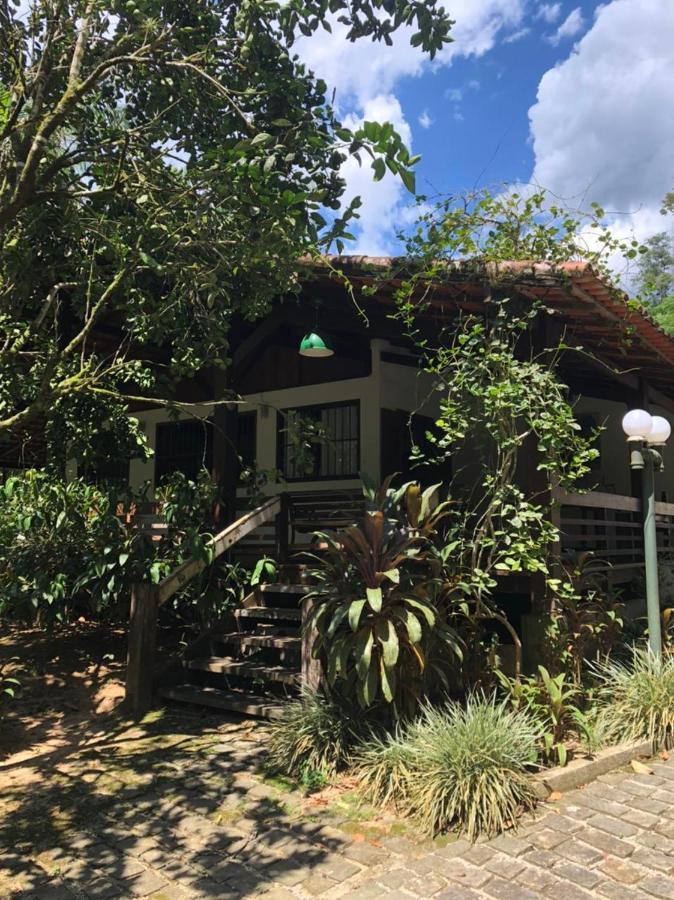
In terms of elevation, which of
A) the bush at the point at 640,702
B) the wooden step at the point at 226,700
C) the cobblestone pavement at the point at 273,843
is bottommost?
the cobblestone pavement at the point at 273,843

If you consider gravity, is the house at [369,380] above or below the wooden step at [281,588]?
above

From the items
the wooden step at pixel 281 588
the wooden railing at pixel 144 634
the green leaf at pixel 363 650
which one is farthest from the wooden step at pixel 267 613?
the green leaf at pixel 363 650

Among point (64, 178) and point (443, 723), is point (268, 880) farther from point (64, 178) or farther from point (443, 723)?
point (64, 178)

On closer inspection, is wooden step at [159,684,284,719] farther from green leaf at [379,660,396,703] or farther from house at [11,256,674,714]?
green leaf at [379,660,396,703]

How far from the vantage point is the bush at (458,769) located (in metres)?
3.65

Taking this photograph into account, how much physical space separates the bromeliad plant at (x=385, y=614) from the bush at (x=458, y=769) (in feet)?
1.05

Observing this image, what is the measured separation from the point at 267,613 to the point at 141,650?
1.28 metres

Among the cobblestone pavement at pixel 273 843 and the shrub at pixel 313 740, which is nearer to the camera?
the cobblestone pavement at pixel 273 843

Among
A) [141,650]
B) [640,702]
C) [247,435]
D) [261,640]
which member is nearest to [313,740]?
[261,640]

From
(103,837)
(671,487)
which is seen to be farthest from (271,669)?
(671,487)

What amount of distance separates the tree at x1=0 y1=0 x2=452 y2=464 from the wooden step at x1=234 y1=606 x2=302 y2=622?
248 centimetres

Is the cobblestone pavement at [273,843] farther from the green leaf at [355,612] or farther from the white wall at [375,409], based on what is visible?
the white wall at [375,409]

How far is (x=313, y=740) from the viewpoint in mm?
4582

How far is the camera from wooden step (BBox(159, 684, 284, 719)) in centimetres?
543
